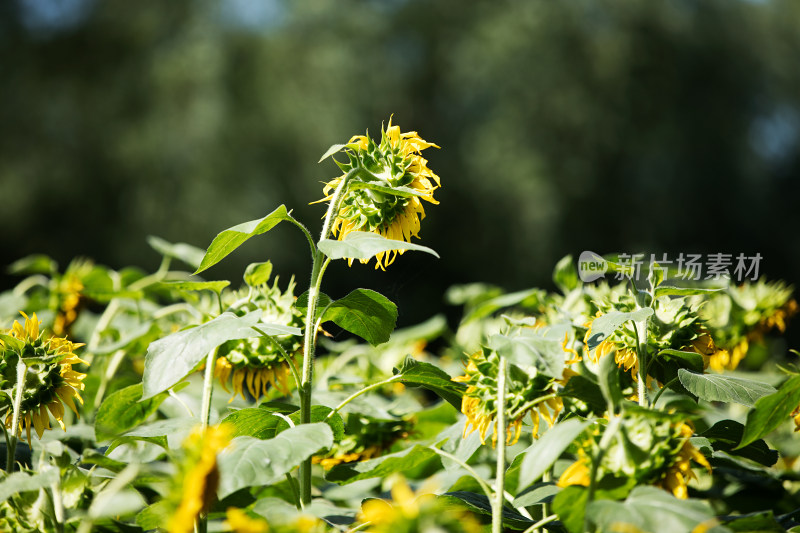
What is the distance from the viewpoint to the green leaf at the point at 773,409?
0.57 m

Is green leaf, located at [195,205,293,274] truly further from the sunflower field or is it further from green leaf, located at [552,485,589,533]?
green leaf, located at [552,485,589,533]

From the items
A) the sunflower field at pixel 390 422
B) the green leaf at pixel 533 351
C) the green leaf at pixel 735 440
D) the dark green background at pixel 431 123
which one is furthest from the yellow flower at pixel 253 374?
the dark green background at pixel 431 123

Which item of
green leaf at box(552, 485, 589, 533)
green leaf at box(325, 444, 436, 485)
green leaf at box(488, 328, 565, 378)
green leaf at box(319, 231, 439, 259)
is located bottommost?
green leaf at box(325, 444, 436, 485)

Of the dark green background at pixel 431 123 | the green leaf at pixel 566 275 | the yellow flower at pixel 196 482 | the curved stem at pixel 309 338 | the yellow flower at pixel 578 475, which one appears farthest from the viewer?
the dark green background at pixel 431 123

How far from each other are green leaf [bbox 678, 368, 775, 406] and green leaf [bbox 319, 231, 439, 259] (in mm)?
279

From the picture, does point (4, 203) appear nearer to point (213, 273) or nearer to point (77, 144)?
point (77, 144)

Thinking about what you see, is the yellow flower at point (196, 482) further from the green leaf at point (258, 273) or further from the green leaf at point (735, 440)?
the green leaf at point (735, 440)

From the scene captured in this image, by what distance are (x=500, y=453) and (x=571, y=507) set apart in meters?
0.07

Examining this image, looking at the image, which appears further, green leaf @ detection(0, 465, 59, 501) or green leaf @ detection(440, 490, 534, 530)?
green leaf @ detection(440, 490, 534, 530)

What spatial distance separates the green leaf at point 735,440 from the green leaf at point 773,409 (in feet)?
0.40

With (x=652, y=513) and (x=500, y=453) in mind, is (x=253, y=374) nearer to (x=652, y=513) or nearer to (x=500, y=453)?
(x=500, y=453)

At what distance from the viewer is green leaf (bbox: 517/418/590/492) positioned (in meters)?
0.47

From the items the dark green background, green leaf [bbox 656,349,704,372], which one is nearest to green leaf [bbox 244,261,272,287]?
green leaf [bbox 656,349,704,372]

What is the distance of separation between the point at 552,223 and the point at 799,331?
6.37 feet
